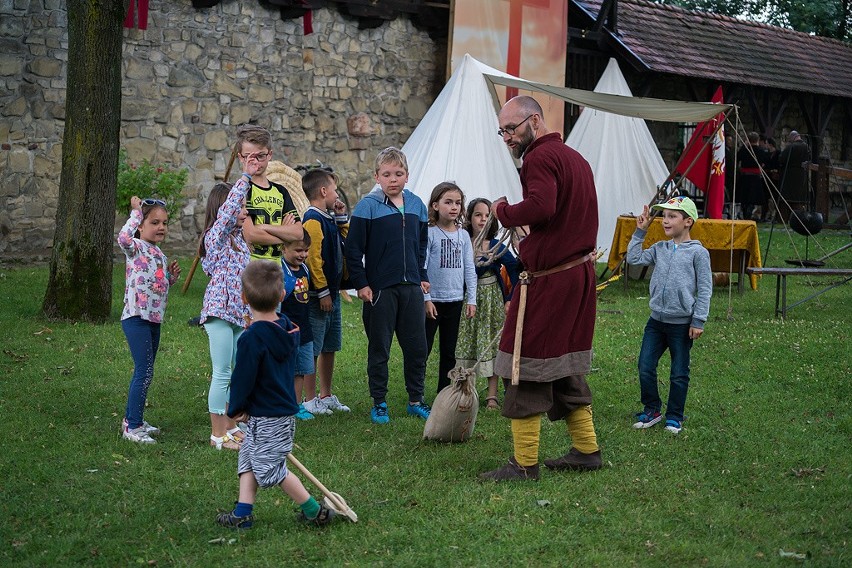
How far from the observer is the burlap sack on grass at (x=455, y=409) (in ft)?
19.0

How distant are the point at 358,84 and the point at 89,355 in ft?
28.5

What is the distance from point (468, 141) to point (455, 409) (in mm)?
7306

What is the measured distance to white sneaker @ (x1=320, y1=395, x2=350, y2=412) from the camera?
6699 millimetres

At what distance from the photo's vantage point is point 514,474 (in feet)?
17.0

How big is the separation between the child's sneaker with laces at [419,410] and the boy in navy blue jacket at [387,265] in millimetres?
216

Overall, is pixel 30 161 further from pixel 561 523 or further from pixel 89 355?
pixel 561 523

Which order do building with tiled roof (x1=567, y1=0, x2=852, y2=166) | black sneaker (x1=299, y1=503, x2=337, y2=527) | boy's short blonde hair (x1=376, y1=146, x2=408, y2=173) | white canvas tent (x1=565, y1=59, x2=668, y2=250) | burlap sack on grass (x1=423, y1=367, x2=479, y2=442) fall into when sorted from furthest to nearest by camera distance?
1. building with tiled roof (x1=567, y1=0, x2=852, y2=166)
2. white canvas tent (x1=565, y1=59, x2=668, y2=250)
3. boy's short blonde hair (x1=376, y1=146, x2=408, y2=173)
4. burlap sack on grass (x1=423, y1=367, x2=479, y2=442)
5. black sneaker (x1=299, y1=503, x2=337, y2=527)

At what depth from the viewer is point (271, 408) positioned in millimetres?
4348

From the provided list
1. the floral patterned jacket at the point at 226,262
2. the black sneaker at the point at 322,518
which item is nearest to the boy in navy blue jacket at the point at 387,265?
the floral patterned jacket at the point at 226,262

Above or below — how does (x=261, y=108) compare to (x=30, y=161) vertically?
above

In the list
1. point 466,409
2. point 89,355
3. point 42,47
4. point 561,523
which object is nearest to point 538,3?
point 42,47

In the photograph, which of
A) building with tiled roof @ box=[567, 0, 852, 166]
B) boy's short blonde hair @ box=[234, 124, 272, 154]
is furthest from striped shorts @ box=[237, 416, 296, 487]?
building with tiled roof @ box=[567, 0, 852, 166]

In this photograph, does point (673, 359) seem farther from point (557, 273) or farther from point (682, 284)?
point (557, 273)

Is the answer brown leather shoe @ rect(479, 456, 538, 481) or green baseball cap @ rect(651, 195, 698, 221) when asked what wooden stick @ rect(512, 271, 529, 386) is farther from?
green baseball cap @ rect(651, 195, 698, 221)
